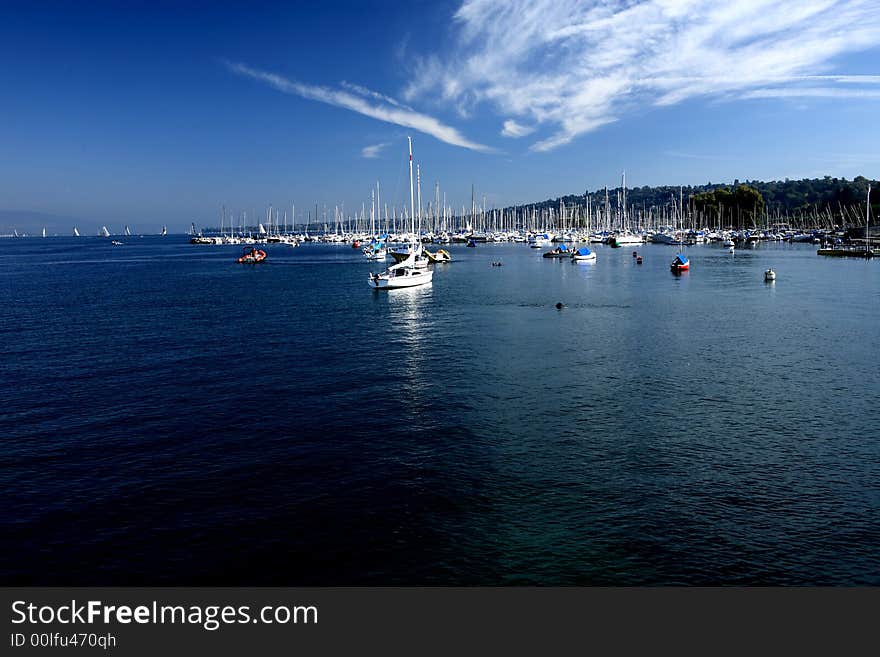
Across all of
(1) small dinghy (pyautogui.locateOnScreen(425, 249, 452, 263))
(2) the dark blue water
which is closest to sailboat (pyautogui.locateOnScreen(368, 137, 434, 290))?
(2) the dark blue water

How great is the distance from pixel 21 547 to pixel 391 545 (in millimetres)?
12075

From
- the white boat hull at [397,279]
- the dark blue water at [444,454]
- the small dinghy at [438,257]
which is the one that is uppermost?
the small dinghy at [438,257]

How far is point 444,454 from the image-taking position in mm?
27781

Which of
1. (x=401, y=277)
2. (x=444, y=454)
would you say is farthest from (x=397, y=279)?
(x=444, y=454)

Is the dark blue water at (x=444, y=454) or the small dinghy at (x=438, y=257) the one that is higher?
the small dinghy at (x=438, y=257)

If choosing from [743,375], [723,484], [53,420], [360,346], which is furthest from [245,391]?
[743,375]

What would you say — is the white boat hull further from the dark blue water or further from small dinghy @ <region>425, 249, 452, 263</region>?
small dinghy @ <region>425, 249, 452, 263</region>

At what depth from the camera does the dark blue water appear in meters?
19.0

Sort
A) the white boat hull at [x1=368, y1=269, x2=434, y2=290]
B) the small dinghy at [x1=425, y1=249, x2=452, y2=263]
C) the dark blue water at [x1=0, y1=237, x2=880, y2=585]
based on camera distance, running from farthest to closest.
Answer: the small dinghy at [x1=425, y1=249, x2=452, y2=263]
the white boat hull at [x1=368, y1=269, x2=434, y2=290]
the dark blue water at [x1=0, y1=237, x2=880, y2=585]

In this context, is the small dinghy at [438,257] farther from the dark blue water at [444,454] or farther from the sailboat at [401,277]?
the dark blue water at [444,454]

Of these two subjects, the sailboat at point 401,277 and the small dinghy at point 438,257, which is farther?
the small dinghy at point 438,257

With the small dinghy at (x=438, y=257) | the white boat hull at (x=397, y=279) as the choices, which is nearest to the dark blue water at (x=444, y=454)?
the white boat hull at (x=397, y=279)

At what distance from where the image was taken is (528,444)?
28719mm

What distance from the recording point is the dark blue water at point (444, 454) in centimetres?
1905
